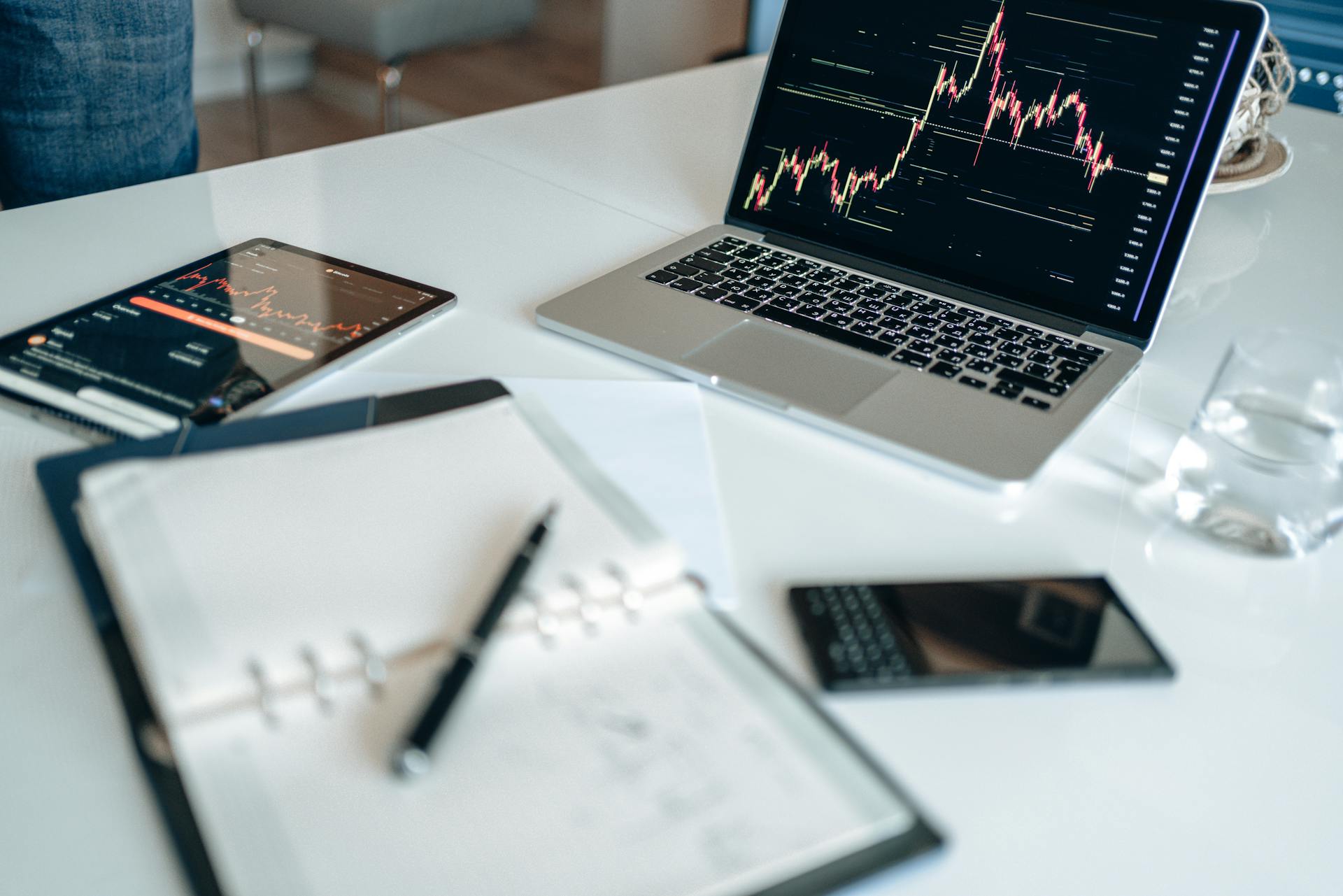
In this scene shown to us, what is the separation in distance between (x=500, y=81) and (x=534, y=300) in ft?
10.0

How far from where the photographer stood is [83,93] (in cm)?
117

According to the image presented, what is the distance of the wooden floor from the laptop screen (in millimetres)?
2317

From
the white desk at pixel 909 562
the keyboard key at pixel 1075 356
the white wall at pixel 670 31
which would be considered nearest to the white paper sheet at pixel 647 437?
the white desk at pixel 909 562

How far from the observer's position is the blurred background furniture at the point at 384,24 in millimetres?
2512

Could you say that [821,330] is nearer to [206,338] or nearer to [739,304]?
[739,304]

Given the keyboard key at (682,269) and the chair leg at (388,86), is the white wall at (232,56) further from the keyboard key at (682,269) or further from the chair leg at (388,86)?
the keyboard key at (682,269)

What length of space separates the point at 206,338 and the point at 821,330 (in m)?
0.41

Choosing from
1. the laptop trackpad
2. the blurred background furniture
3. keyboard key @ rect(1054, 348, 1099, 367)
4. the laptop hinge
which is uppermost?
the laptop hinge

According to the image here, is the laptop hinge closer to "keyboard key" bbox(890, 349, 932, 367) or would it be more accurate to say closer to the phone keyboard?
"keyboard key" bbox(890, 349, 932, 367)

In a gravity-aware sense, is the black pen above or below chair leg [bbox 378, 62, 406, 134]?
above

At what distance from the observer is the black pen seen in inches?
15.3

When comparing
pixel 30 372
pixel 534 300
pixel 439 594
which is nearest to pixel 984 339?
pixel 534 300

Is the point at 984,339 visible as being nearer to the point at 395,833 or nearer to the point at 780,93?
the point at 780,93

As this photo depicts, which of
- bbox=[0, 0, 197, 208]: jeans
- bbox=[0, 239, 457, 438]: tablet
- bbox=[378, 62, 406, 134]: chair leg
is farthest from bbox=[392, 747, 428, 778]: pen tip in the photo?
bbox=[378, 62, 406, 134]: chair leg
